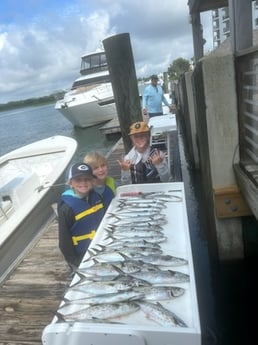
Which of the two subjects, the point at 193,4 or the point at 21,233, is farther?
the point at 193,4

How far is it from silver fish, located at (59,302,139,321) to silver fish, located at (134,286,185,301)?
11cm

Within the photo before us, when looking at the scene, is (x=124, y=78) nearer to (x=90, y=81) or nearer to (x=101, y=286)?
(x=101, y=286)

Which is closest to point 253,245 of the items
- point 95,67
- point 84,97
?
point 84,97

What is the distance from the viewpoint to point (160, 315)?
1674mm

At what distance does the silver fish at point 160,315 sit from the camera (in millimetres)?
1616

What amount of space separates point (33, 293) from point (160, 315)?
96.9 inches

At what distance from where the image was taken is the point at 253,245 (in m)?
4.13

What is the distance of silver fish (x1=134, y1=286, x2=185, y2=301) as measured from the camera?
1.83 m

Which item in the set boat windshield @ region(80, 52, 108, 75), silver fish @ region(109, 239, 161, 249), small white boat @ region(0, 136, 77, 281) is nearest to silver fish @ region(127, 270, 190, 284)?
silver fish @ region(109, 239, 161, 249)

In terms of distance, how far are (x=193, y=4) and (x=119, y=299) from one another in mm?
7403

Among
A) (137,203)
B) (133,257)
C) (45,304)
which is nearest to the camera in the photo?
(133,257)

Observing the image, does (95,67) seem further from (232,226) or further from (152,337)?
(152,337)

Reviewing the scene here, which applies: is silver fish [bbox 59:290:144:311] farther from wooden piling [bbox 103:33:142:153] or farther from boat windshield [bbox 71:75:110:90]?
boat windshield [bbox 71:75:110:90]

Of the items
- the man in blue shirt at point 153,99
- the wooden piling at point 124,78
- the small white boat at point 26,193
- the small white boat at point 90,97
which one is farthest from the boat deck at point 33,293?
the small white boat at point 90,97
